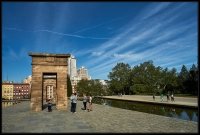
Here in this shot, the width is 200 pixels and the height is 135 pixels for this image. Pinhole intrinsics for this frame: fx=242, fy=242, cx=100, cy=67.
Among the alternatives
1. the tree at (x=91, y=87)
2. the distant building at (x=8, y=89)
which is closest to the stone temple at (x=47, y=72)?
the tree at (x=91, y=87)

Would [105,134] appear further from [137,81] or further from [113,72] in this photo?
[113,72]

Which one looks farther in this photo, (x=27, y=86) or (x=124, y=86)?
(x=27, y=86)

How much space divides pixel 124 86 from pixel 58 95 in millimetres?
74375

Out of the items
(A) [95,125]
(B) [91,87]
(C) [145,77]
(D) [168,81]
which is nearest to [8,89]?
(B) [91,87]

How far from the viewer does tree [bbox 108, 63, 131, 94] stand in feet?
308

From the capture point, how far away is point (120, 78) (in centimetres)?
9481

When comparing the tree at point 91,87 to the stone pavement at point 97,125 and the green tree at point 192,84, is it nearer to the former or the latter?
the green tree at point 192,84

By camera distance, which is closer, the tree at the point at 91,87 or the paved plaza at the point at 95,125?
the paved plaza at the point at 95,125

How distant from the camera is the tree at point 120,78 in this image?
93.8m

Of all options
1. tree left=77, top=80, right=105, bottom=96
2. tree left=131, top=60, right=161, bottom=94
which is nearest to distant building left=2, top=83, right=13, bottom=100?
tree left=77, top=80, right=105, bottom=96

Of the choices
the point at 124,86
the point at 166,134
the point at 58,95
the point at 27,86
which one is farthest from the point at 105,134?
the point at 27,86

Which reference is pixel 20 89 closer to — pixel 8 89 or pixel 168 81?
pixel 8 89

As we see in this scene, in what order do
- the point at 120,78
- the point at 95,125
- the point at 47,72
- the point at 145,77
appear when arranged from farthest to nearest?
the point at 120,78 < the point at 145,77 < the point at 47,72 < the point at 95,125

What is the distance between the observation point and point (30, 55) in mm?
21594
